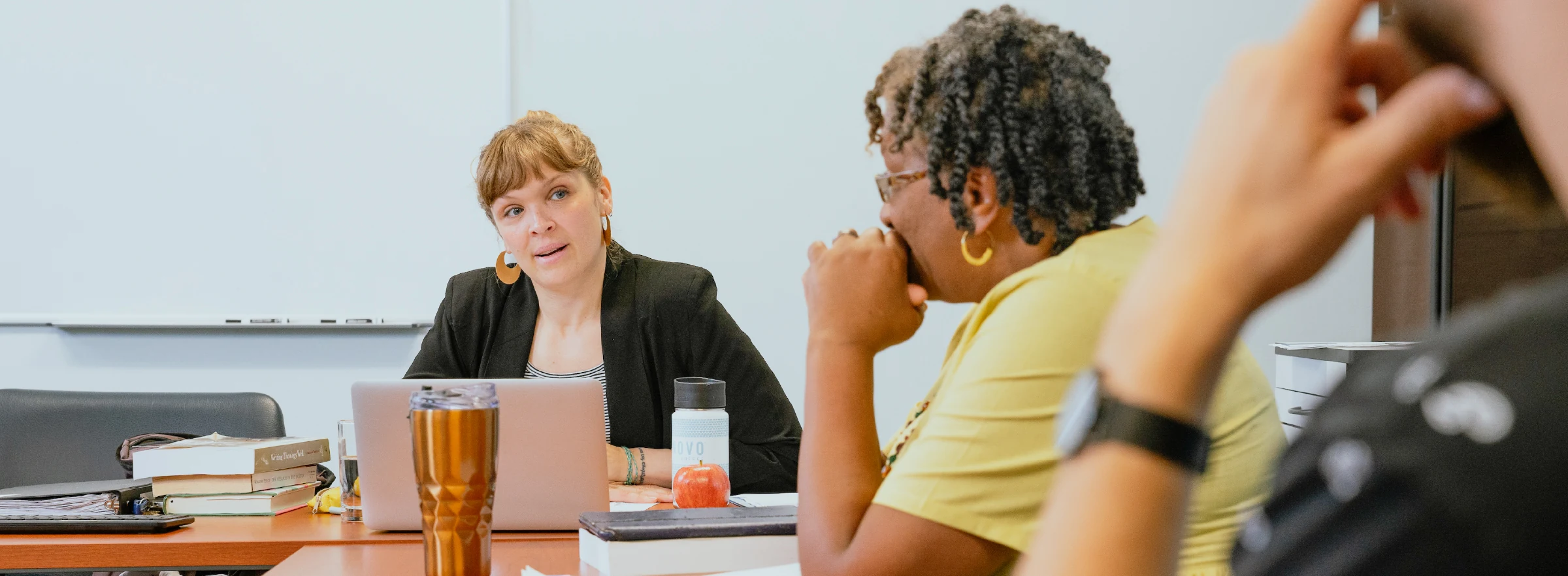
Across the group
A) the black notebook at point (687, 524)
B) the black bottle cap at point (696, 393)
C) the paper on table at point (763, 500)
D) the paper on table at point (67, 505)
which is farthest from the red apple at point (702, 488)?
the paper on table at point (67, 505)

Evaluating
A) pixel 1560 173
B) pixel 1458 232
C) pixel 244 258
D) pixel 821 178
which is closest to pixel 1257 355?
pixel 1458 232

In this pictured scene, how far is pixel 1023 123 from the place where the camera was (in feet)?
3.83

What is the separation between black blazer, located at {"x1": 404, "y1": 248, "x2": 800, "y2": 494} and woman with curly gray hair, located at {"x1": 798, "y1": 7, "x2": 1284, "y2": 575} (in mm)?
871

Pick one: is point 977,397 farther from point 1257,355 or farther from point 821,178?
point 1257,355

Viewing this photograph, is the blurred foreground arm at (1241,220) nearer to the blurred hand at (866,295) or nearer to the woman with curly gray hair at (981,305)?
the woman with curly gray hair at (981,305)

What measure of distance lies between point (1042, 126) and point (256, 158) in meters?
2.62

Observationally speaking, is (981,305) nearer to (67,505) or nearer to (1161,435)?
(1161,435)

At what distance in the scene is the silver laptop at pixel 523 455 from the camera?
1.46m

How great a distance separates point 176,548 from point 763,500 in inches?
30.7

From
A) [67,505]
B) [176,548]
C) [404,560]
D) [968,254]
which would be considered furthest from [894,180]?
[67,505]

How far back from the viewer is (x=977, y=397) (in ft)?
3.37

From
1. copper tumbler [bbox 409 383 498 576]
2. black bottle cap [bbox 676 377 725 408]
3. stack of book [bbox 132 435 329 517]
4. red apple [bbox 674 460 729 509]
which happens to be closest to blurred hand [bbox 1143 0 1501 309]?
copper tumbler [bbox 409 383 498 576]

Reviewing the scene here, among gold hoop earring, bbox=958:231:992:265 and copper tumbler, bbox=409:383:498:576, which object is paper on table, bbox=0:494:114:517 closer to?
copper tumbler, bbox=409:383:498:576

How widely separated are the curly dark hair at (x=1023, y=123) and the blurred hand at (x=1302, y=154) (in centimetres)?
72
